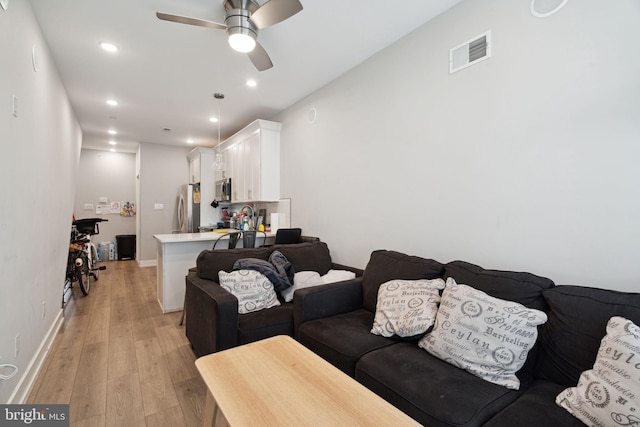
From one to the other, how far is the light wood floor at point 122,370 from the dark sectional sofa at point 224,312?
29cm

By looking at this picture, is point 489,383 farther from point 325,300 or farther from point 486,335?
point 325,300

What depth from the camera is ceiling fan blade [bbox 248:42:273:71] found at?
7.43 ft

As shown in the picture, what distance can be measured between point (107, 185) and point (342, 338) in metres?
7.79

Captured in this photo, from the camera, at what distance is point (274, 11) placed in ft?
6.22

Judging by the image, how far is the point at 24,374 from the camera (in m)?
2.00

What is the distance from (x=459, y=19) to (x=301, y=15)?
3.81 feet

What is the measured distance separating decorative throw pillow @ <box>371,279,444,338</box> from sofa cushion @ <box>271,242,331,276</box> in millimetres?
1147

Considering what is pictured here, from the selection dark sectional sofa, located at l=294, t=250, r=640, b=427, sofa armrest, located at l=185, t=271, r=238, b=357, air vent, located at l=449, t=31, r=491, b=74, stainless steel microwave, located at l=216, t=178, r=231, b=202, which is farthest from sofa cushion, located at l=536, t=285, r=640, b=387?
stainless steel microwave, located at l=216, t=178, r=231, b=202

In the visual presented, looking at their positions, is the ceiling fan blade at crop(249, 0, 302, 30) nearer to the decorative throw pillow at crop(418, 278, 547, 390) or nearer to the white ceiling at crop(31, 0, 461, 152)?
the white ceiling at crop(31, 0, 461, 152)

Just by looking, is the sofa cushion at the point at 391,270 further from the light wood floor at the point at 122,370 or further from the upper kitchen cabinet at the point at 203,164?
the upper kitchen cabinet at the point at 203,164

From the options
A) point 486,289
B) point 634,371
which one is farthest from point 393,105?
point 634,371

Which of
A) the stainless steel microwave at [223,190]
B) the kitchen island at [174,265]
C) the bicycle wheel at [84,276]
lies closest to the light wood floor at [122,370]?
the kitchen island at [174,265]

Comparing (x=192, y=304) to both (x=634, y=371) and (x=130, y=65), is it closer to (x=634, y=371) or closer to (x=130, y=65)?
(x=130, y=65)

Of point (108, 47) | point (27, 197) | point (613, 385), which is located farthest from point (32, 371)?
point (613, 385)
